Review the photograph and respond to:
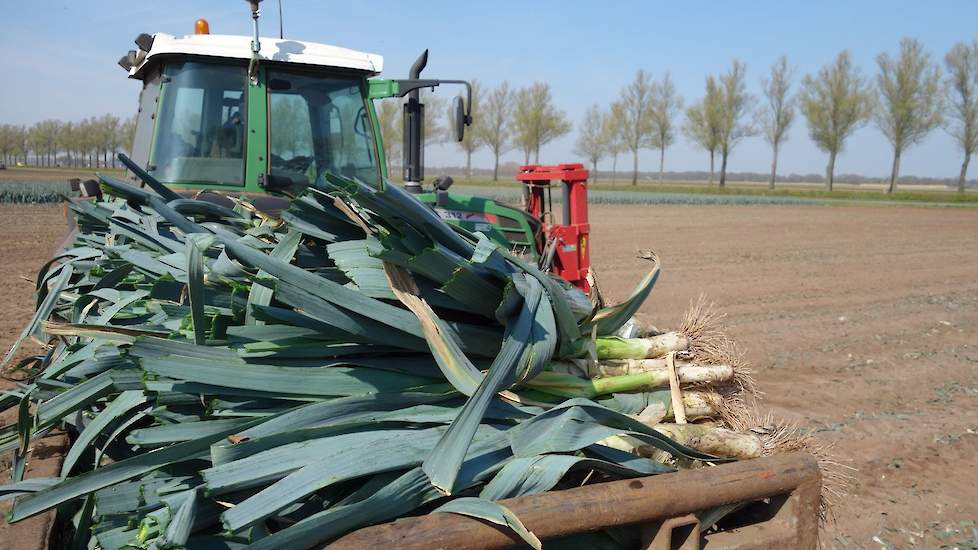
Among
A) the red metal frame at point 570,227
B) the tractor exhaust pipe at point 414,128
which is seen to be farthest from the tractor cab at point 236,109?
the red metal frame at point 570,227

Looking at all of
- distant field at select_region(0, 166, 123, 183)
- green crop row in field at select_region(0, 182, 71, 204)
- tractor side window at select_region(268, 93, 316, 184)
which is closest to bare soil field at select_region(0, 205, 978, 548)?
tractor side window at select_region(268, 93, 316, 184)

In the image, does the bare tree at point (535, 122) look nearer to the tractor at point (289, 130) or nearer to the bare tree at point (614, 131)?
the bare tree at point (614, 131)

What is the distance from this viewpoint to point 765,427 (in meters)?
2.05

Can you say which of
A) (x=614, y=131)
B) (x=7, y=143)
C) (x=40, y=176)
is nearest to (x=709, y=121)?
(x=614, y=131)

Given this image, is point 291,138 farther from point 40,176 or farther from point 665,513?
point 40,176

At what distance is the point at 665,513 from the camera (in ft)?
5.34

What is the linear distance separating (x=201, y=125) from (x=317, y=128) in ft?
2.22

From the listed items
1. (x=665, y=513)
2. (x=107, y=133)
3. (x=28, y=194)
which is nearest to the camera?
(x=665, y=513)

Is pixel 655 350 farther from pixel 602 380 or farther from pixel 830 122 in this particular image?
pixel 830 122

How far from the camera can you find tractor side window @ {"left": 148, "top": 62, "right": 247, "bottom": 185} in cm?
445

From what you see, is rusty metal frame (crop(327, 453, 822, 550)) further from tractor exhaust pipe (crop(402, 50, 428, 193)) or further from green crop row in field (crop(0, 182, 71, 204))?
green crop row in field (crop(0, 182, 71, 204))

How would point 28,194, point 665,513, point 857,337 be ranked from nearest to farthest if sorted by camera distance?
1. point 665,513
2. point 857,337
3. point 28,194

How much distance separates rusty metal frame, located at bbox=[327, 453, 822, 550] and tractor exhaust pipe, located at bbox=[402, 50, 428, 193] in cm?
322

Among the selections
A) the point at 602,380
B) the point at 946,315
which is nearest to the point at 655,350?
the point at 602,380
